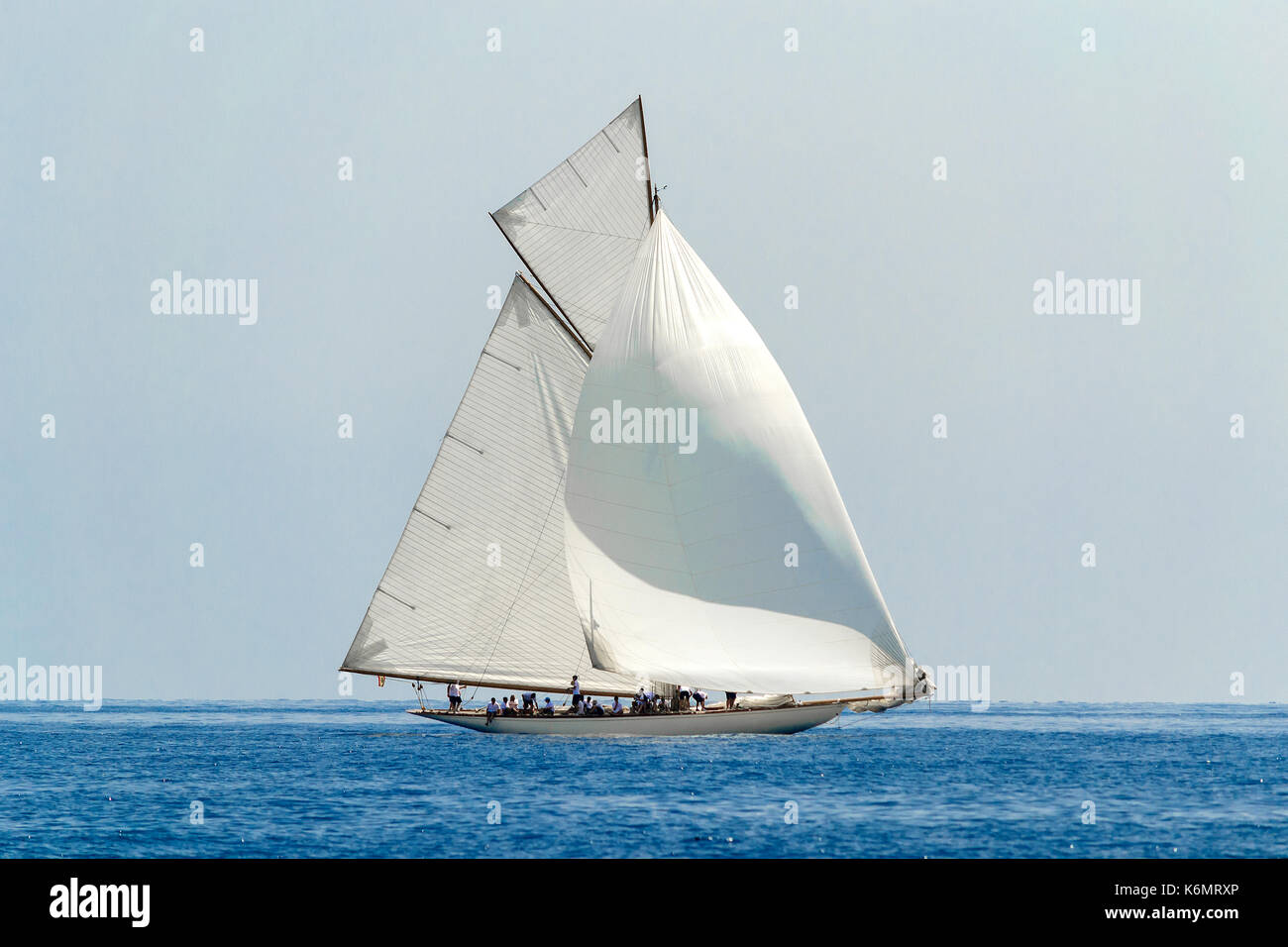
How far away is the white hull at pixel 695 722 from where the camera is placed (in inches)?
2403

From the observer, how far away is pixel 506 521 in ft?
213

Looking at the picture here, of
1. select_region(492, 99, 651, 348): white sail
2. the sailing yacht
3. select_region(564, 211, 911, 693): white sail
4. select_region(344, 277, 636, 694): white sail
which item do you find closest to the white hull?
the sailing yacht

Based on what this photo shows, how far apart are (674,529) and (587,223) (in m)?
16.5

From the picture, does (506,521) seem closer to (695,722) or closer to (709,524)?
(695,722)

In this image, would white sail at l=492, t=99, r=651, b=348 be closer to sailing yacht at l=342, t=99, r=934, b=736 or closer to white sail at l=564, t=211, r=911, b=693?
sailing yacht at l=342, t=99, r=934, b=736

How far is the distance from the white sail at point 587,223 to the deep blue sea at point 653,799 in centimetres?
1870

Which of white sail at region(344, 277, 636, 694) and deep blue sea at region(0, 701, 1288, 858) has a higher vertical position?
white sail at region(344, 277, 636, 694)

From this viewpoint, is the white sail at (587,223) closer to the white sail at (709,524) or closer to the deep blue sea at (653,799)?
the white sail at (709,524)

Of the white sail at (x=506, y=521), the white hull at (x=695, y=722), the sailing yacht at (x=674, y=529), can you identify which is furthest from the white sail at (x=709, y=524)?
the white sail at (x=506, y=521)

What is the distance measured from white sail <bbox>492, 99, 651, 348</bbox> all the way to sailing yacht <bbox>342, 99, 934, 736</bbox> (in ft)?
8.12

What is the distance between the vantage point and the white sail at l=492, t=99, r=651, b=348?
65875mm
